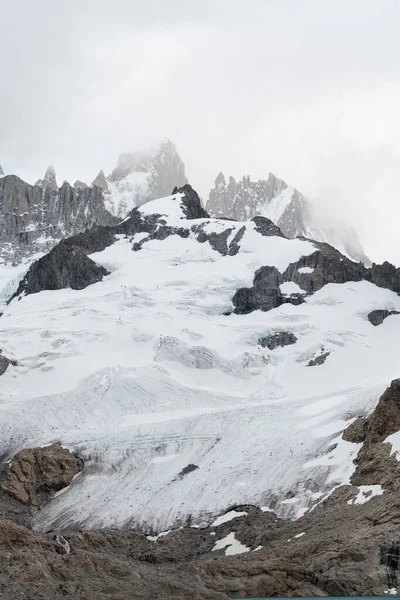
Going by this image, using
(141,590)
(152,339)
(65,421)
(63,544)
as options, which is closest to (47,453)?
(65,421)

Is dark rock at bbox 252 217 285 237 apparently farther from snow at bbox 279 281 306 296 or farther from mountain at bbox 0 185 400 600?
snow at bbox 279 281 306 296

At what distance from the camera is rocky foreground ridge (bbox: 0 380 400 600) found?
41031 mm

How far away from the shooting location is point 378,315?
138 metres

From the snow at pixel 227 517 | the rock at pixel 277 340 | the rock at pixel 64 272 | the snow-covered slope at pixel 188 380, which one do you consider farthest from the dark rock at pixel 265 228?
the snow at pixel 227 517

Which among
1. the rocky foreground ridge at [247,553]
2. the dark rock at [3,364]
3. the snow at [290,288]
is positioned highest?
the snow at [290,288]

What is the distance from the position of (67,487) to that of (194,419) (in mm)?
17868

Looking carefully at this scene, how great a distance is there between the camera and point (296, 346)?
124 metres

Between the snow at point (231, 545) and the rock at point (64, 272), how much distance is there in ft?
341

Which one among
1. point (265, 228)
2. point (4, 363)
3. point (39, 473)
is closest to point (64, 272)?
point (265, 228)

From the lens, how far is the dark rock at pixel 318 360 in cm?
11781

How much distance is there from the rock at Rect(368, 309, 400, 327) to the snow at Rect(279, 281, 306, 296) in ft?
52.0

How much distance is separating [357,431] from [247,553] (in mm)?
19537

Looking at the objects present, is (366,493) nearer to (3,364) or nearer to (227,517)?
(227,517)

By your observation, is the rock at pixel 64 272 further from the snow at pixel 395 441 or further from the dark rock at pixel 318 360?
the snow at pixel 395 441
